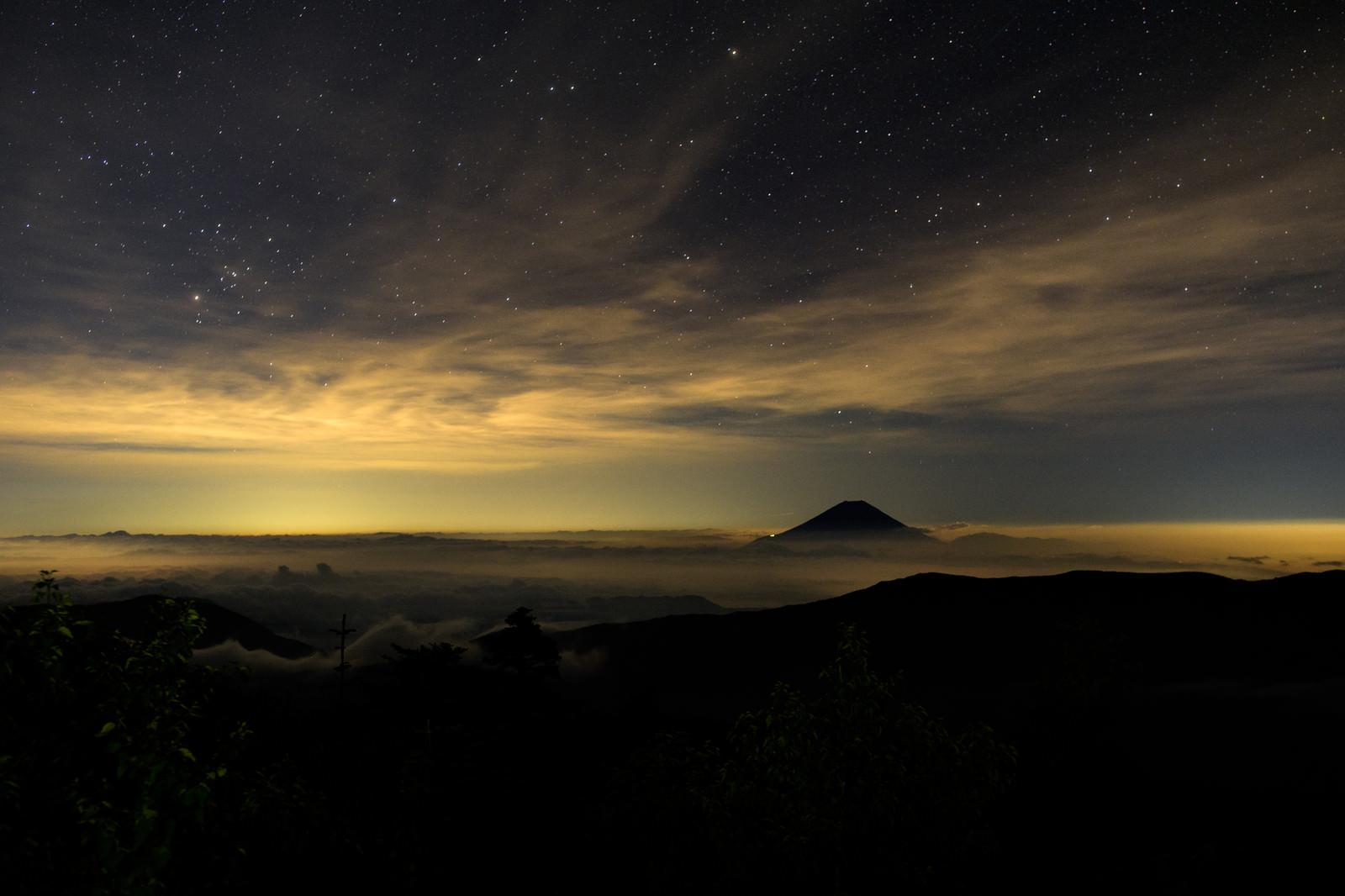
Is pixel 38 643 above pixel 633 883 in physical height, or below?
above

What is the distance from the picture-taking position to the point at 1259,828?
51.9 m

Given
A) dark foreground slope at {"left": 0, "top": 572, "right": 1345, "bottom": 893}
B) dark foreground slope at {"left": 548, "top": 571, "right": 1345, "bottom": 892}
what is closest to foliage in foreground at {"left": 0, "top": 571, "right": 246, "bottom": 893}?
dark foreground slope at {"left": 0, "top": 572, "right": 1345, "bottom": 893}

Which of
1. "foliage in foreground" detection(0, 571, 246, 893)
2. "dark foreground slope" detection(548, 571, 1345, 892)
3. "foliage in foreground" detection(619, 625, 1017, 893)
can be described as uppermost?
"foliage in foreground" detection(0, 571, 246, 893)

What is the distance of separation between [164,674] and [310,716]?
61311 millimetres

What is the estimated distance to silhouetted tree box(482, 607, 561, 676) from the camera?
6056cm

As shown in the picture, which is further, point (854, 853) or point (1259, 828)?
point (1259, 828)

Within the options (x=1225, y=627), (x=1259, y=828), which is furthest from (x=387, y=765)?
(x=1225, y=627)

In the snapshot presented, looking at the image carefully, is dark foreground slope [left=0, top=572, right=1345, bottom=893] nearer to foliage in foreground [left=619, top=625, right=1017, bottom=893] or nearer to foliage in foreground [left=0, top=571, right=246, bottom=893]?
foliage in foreground [left=0, top=571, right=246, bottom=893]

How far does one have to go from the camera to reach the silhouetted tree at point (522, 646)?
60.6 metres

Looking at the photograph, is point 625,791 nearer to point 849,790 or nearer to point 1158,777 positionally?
point 849,790

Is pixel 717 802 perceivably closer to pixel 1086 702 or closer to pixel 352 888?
pixel 352 888

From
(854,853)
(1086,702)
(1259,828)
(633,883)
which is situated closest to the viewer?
(854,853)

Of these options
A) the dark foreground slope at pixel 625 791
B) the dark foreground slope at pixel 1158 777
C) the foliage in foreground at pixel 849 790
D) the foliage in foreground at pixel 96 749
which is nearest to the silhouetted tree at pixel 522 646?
the dark foreground slope at pixel 625 791

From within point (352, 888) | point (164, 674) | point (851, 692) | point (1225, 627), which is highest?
point (164, 674)
